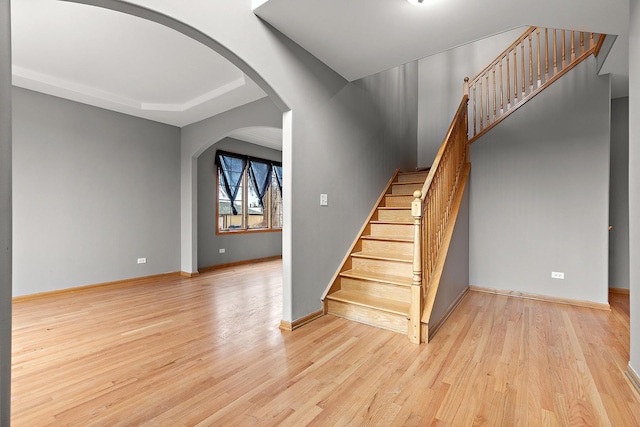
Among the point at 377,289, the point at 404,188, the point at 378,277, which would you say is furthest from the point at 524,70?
the point at 377,289

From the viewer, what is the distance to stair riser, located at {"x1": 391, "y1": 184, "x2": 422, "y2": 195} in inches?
170

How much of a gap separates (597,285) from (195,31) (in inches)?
186

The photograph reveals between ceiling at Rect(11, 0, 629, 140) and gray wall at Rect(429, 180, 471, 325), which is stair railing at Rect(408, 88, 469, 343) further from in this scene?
ceiling at Rect(11, 0, 629, 140)

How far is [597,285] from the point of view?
3.36 m

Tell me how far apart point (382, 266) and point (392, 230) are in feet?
1.95

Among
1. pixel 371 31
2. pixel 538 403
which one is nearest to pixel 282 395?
pixel 538 403

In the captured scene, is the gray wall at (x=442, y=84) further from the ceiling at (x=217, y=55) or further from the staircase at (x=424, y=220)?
the ceiling at (x=217, y=55)

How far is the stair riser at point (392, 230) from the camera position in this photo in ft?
11.8

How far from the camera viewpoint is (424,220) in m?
2.64

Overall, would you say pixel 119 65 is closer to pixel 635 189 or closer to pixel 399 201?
pixel 399 201

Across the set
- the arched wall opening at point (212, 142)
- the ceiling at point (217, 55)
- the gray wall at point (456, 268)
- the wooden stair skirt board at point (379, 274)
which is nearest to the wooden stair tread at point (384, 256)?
the wooden stair skirt board at point (379, 274)

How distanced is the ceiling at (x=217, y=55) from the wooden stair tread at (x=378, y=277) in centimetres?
228

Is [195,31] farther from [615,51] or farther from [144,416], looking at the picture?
[615,51]

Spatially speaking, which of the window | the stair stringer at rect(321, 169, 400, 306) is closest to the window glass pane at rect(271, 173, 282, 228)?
the window
